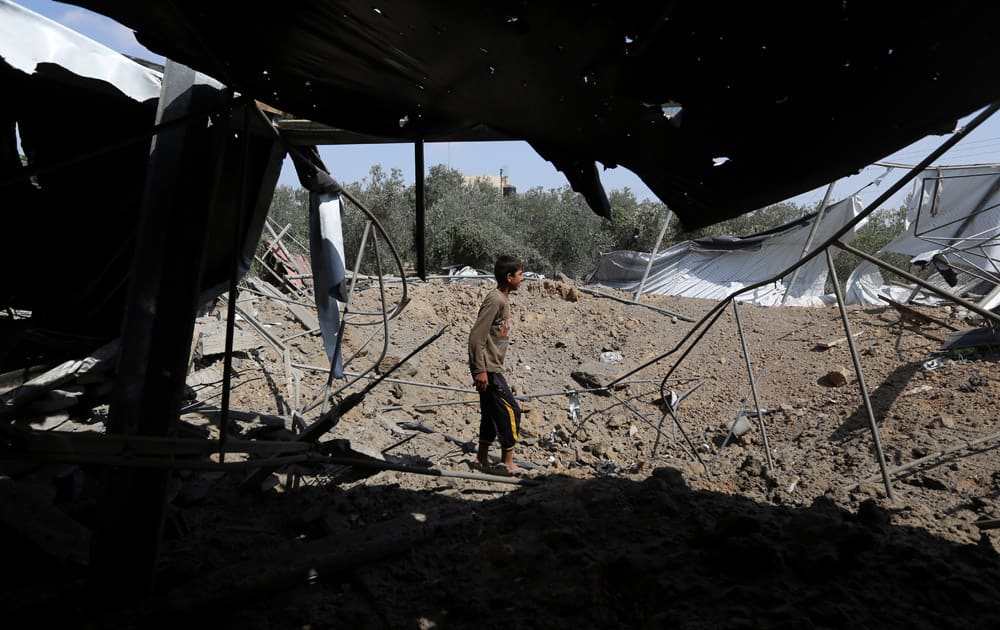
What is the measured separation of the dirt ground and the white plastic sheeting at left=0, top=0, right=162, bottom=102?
2.01 meters

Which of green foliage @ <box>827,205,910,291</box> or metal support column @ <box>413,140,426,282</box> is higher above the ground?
green foliage @ <box>827,205,910,291</box>

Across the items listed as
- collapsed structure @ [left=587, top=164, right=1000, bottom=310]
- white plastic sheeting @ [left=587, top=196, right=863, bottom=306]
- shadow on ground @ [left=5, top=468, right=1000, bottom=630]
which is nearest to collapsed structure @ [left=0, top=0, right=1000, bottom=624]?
shadow on ground @ [left=5, top=468, right=1000, bottom=630]

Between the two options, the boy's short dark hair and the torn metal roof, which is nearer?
the torn metal roof

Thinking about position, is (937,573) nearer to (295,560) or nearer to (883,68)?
(883,68)

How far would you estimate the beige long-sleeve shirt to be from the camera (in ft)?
15.9

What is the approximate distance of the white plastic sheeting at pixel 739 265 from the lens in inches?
628

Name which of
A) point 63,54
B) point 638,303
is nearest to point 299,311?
point 638,303

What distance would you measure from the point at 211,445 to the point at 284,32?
1.46m

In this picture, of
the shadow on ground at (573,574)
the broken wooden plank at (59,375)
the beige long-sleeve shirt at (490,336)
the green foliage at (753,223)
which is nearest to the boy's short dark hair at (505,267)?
the beige long-sleeve shirt at (490,336)

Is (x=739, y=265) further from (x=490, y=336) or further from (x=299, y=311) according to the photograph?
(x=490, y=336)

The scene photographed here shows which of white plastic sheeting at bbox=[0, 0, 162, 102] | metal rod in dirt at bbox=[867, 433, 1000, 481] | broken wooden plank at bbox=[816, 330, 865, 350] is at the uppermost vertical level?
white plastic sheeting at bbox=[0, 0, 162, 102]

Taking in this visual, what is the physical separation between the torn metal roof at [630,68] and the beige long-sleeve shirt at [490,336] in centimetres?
239

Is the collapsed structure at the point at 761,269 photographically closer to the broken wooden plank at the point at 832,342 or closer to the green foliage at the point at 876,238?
the broken wooden plank at the point at 832,342

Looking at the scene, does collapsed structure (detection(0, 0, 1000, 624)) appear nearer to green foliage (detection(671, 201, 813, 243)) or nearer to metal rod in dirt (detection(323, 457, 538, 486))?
metal rod in dirt (detection(323, 457, 538, 486))
